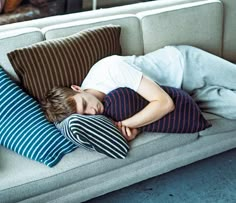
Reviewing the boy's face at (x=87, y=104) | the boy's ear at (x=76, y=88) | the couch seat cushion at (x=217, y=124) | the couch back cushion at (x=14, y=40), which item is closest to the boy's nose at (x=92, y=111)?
the boy's face at (x=87, y=104)

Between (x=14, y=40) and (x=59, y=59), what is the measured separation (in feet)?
0.73

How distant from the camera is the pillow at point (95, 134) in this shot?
4.72ft

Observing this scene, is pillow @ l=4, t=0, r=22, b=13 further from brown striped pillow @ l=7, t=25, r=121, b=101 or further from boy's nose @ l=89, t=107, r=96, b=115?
boy's nose @ l=89, t=107, r=96, b=115

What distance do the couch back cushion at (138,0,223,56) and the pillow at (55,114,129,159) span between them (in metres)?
0.64

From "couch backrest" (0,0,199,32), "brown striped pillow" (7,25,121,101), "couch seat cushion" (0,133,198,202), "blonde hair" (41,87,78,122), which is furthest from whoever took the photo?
"couch backrest" (0,0,199,32)

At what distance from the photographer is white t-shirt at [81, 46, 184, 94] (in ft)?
5.27

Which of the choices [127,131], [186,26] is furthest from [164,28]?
[127,131]

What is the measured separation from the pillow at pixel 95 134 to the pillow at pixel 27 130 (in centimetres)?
5

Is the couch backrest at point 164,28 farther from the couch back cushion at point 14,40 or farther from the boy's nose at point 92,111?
the boy's nose at point 92,111

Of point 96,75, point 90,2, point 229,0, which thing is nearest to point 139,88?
point 96,75

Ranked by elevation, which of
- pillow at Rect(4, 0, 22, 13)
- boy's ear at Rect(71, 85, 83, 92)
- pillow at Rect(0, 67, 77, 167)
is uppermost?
pillow at Rect(4, 0, 22, 13)

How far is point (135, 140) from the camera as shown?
1.62 m

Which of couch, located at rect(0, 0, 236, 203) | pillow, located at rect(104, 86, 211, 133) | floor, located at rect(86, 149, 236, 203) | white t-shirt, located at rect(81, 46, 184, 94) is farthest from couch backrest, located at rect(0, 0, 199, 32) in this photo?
floor, located at rect(86, 149, 236, 203)

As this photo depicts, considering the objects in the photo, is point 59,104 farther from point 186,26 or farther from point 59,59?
point 186,26
